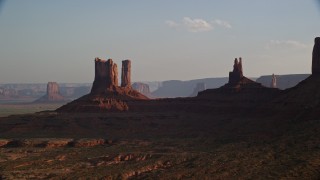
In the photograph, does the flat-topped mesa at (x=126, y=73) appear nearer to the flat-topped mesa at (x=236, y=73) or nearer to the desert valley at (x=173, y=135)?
the desert valley at (x=173, y=135)

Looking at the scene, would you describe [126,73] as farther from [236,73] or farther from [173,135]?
[173,135]

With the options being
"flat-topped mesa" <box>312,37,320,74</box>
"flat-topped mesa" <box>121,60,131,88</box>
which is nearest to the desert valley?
"flat-topped mesa" <box>312,37,320,74</box>

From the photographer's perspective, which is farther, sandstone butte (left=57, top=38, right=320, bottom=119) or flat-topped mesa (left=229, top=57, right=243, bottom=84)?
flat-topped mesa (left=229, top=57, right=243, bottom=84)

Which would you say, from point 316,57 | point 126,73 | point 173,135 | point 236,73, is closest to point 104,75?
point 126,73

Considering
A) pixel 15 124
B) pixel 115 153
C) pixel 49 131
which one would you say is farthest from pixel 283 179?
pixel 15 124

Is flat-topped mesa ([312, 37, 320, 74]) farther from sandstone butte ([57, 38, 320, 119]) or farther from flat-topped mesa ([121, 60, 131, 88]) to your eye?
flat-topped mesa ([121, 60, 131, 88])

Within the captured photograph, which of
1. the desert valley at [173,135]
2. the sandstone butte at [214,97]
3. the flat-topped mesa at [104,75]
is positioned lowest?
the desert valley at [173,135]

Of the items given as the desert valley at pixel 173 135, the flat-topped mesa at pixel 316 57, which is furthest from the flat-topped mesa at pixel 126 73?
the flat-topped mesa at pixel 316 57

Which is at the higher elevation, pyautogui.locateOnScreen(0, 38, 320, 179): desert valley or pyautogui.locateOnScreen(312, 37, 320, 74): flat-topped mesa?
pyautogui.locateOnScreen(312, 37, 320, 74): flat-topped mesa

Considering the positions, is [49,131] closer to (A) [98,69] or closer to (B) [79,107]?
(B) [79,107]
